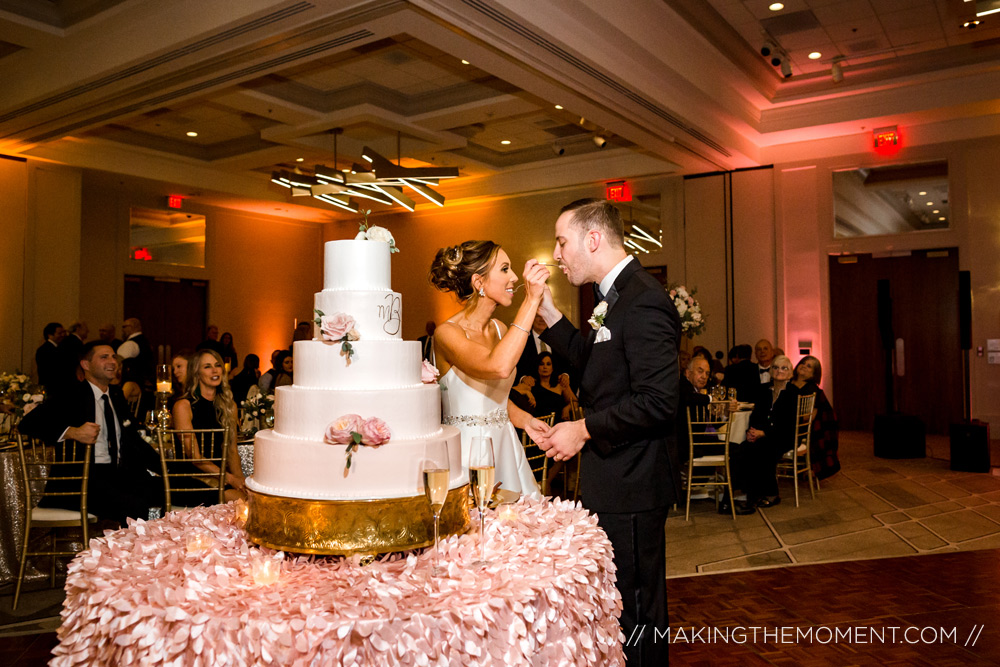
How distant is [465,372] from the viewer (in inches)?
106

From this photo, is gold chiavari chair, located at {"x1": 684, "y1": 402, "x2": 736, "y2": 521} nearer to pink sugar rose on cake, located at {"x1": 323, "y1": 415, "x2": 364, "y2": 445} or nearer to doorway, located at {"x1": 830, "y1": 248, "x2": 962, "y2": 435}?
pink sugar rose on cake, located at {"x1": 323, "y1": 415, "x2": 364, "y2": 445}

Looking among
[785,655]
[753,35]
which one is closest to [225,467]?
[785,655]

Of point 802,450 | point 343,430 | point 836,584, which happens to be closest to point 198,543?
point 343,430

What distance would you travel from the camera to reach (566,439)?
6.86 feet

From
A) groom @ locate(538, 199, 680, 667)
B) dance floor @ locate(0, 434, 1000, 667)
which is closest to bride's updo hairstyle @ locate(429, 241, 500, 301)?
groom @ locate(538, 199, 680, 667)

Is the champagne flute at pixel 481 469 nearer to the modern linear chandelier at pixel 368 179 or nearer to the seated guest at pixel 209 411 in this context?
the seated guest at pixel 209 411

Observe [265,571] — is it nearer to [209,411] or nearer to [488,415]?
[488,415]

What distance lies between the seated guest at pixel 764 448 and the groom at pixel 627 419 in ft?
14.0

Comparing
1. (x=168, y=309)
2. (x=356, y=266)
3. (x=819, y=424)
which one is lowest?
(x=819, y=424)

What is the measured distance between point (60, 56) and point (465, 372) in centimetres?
707

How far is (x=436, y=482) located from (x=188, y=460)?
9.39 ft

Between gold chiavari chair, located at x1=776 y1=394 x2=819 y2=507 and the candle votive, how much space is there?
5412 mm

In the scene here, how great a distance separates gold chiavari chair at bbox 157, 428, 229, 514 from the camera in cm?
394

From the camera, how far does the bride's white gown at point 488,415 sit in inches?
112
